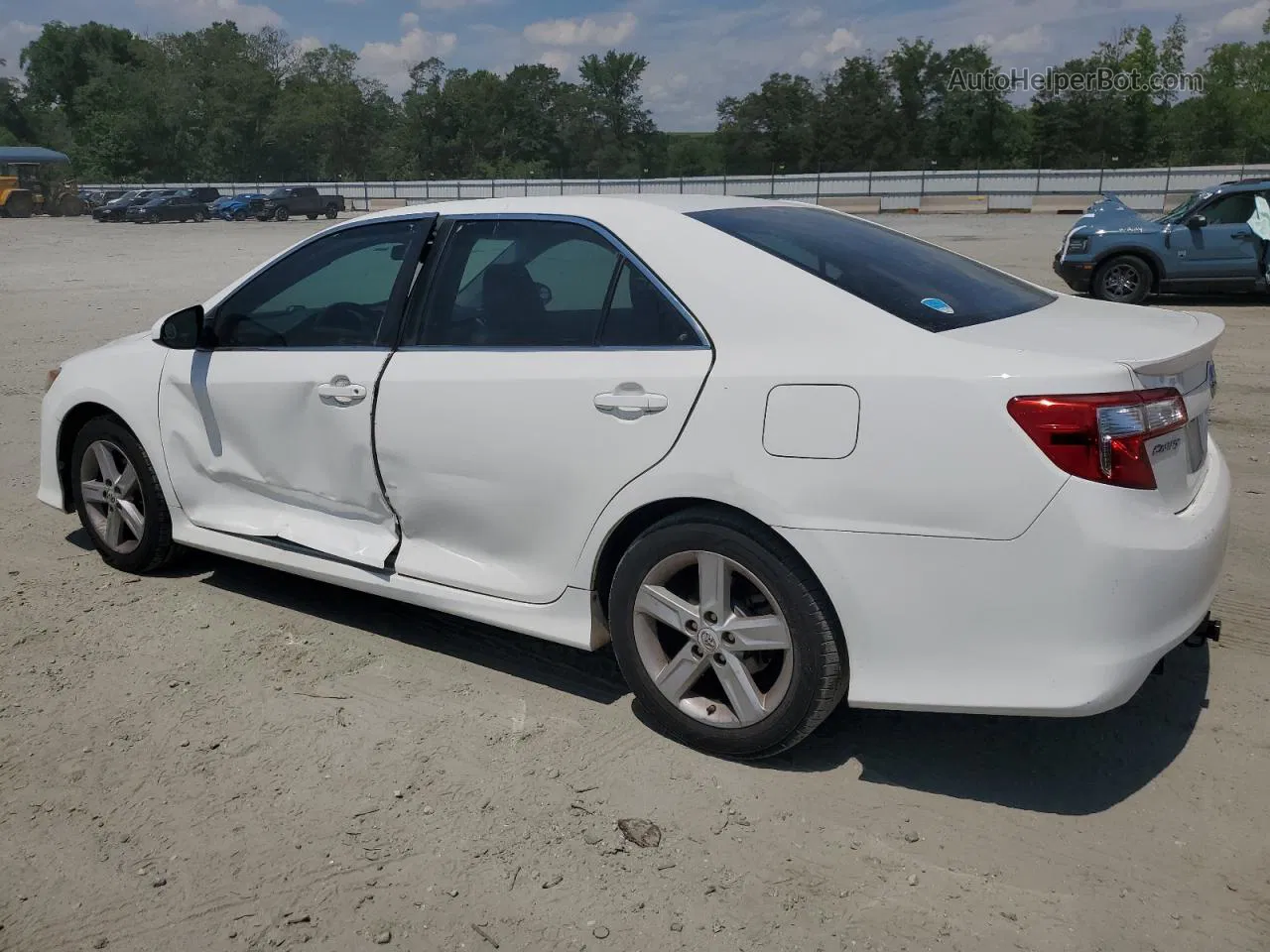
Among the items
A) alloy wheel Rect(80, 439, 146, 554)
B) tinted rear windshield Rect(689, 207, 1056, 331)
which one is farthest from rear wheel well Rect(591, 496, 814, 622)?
alloy wheel Rect(80, 439, 146, 554)

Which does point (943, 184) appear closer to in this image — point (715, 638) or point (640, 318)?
point (640, 318)

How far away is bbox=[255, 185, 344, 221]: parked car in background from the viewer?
47.4 metres

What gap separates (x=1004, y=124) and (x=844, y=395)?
78944mm

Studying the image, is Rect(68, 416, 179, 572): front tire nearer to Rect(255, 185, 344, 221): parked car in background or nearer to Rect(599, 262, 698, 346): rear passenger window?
Rect(599, 262, 698, 346): rear passenger window

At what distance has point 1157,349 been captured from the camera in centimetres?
305

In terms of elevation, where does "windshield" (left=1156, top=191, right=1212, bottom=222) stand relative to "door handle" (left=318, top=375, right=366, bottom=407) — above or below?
above

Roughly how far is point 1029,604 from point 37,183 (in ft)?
190

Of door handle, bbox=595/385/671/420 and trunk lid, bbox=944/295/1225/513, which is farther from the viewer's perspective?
door handle, bbox=595/385/671/420

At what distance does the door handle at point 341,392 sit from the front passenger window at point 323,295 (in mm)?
161

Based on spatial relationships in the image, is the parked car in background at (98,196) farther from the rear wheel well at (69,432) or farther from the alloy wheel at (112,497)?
the alloy wheel at (112,497)

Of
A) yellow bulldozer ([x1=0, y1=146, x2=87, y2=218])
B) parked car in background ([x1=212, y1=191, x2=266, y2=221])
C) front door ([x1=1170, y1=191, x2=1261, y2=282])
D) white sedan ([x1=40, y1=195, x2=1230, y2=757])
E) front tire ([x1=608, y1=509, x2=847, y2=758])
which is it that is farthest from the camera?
yellow bulldozer ([x1=0, y1=146, x2=87, y2=218])

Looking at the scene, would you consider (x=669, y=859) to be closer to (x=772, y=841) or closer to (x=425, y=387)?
(x=772, y=841)

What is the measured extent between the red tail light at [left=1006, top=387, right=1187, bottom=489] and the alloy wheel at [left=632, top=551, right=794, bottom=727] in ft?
2.79

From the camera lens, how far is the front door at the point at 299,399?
4.05m
